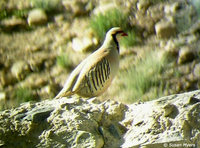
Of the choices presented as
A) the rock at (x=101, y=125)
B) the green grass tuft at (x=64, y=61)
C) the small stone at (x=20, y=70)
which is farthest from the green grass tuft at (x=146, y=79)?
the rock at (x=101, y=125)

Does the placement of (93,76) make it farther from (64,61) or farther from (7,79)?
(7,79)

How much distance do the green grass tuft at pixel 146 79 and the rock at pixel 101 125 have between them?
114 inches

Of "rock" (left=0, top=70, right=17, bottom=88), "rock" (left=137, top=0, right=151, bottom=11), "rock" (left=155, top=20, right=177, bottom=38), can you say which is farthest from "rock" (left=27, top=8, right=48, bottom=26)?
"rock" (left=155, top=20, right=177, bottom=38)

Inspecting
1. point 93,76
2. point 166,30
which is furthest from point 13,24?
point 93,76

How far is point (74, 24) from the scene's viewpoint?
8.55 metres

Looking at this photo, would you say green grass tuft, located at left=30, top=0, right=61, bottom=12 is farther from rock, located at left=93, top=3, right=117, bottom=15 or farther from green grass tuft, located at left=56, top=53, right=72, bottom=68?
green grass tuft, located at left=56, top=53, right=72, bottom=68

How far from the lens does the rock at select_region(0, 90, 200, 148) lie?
309cm

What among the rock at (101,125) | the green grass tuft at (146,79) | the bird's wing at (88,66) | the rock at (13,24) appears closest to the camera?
the rock at (101,125)

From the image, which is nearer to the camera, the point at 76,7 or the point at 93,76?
the point at 93,76

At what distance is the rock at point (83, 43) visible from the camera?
7748 millimetres

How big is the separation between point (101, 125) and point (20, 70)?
4.73 m

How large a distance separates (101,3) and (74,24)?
647 mm

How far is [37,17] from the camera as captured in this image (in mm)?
8820

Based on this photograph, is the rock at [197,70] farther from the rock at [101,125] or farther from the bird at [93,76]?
the rock at [101,125]
